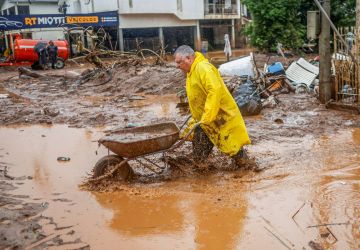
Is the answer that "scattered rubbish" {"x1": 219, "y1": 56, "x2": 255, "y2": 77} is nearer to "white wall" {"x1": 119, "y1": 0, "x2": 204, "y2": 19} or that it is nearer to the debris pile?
the debris pile

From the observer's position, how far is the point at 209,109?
5.24 metres

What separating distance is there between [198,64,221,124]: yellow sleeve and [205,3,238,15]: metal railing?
121ft

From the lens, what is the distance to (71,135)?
9.12 meters

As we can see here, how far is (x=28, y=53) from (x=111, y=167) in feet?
74.3

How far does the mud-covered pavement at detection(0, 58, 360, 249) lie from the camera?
409cm

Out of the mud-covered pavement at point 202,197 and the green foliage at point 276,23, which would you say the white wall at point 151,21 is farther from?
the mud-covered pavement at point 202,197

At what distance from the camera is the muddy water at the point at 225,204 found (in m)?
4.07

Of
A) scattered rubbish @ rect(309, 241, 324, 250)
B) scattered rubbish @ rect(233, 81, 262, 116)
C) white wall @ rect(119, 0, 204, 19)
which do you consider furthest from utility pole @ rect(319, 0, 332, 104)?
white wall @ rect(119, 0, 204, 19)


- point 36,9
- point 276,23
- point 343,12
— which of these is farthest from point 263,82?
point 36,9

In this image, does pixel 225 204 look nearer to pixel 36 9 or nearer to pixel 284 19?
pixel 284 19

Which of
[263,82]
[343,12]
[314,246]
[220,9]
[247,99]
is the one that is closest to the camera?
[314,246]

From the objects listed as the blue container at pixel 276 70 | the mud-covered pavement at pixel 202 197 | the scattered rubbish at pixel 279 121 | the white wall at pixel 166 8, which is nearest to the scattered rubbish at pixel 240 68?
the blue container at pixel 276 70

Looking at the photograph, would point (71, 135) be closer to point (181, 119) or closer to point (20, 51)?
point (181, 119)

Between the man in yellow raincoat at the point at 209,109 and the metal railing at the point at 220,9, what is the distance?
3675cm
